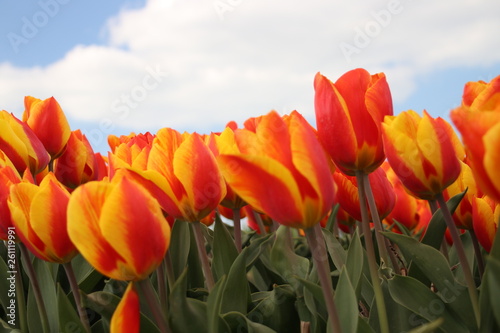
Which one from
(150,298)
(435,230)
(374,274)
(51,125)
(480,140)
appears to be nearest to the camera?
(480,140)

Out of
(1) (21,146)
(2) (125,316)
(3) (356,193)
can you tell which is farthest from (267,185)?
(1) (21,146)

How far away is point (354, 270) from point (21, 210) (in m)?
0.61

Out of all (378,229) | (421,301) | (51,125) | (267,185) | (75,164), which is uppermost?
(51,125)

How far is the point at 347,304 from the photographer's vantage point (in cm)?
92

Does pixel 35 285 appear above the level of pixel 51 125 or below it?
below

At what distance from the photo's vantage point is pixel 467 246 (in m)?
1.46

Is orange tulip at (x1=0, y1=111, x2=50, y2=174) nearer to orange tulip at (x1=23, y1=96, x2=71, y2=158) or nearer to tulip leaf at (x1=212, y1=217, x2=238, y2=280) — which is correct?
orange tulip at (x1=23, y1=96, x2=71, y2=158)

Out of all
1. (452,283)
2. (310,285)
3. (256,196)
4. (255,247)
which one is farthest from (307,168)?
(255,247)

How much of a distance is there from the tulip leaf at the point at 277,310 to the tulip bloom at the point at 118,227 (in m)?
0.41

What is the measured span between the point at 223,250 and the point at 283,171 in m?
0.61

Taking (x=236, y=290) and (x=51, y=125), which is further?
(x=51, y=125)

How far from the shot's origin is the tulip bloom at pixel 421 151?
101 centimetres

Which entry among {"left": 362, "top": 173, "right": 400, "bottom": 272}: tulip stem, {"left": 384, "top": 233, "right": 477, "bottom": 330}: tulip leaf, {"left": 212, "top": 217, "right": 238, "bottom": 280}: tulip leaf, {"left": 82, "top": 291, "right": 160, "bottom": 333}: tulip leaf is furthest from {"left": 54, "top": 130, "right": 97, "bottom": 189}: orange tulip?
{"left": 384, "top": 233, "right": 477, "bottom": 330}: tulip leaf

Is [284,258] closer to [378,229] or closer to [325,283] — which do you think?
[378,229]
